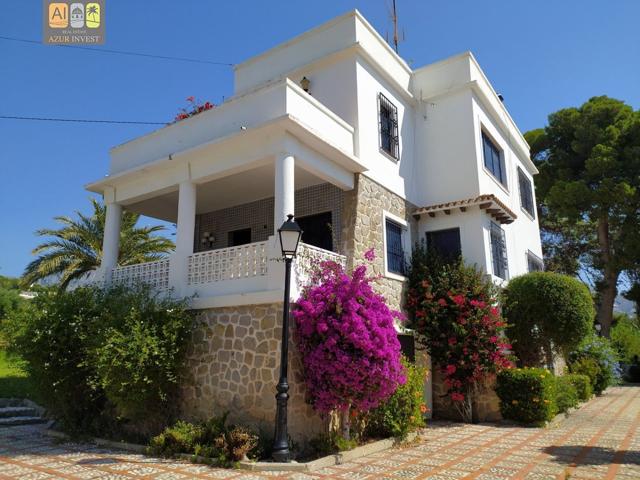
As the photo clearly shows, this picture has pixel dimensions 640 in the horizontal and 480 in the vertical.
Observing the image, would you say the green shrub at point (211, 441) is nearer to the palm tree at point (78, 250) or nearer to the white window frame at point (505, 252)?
the white window frame at point (505, 252)

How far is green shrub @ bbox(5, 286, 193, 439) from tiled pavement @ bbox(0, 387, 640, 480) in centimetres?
84

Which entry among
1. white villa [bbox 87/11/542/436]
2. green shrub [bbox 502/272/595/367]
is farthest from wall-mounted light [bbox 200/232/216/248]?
green shrub [bbox 502/272/595/367]

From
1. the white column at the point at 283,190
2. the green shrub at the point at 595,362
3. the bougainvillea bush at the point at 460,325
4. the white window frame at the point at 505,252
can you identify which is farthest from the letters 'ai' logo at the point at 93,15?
the green shrub at the point at 595,362

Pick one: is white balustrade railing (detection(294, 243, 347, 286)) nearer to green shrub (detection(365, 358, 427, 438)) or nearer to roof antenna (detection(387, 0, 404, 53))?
green shrub (detection(365, 358, 427, 438))

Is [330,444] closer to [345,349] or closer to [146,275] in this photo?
[345,349]

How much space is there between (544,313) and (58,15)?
13912 mm

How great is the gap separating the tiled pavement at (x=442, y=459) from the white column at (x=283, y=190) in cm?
418

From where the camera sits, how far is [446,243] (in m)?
12.7

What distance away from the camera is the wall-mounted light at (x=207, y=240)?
13.8 metres

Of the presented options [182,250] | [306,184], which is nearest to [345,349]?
[182,250]

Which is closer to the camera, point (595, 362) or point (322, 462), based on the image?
point (322, 462)

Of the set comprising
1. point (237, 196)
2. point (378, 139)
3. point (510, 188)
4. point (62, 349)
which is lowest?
point (62, 349)

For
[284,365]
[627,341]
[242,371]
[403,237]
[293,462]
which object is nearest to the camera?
[293,462]

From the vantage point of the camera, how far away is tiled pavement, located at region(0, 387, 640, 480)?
6.52 metres
